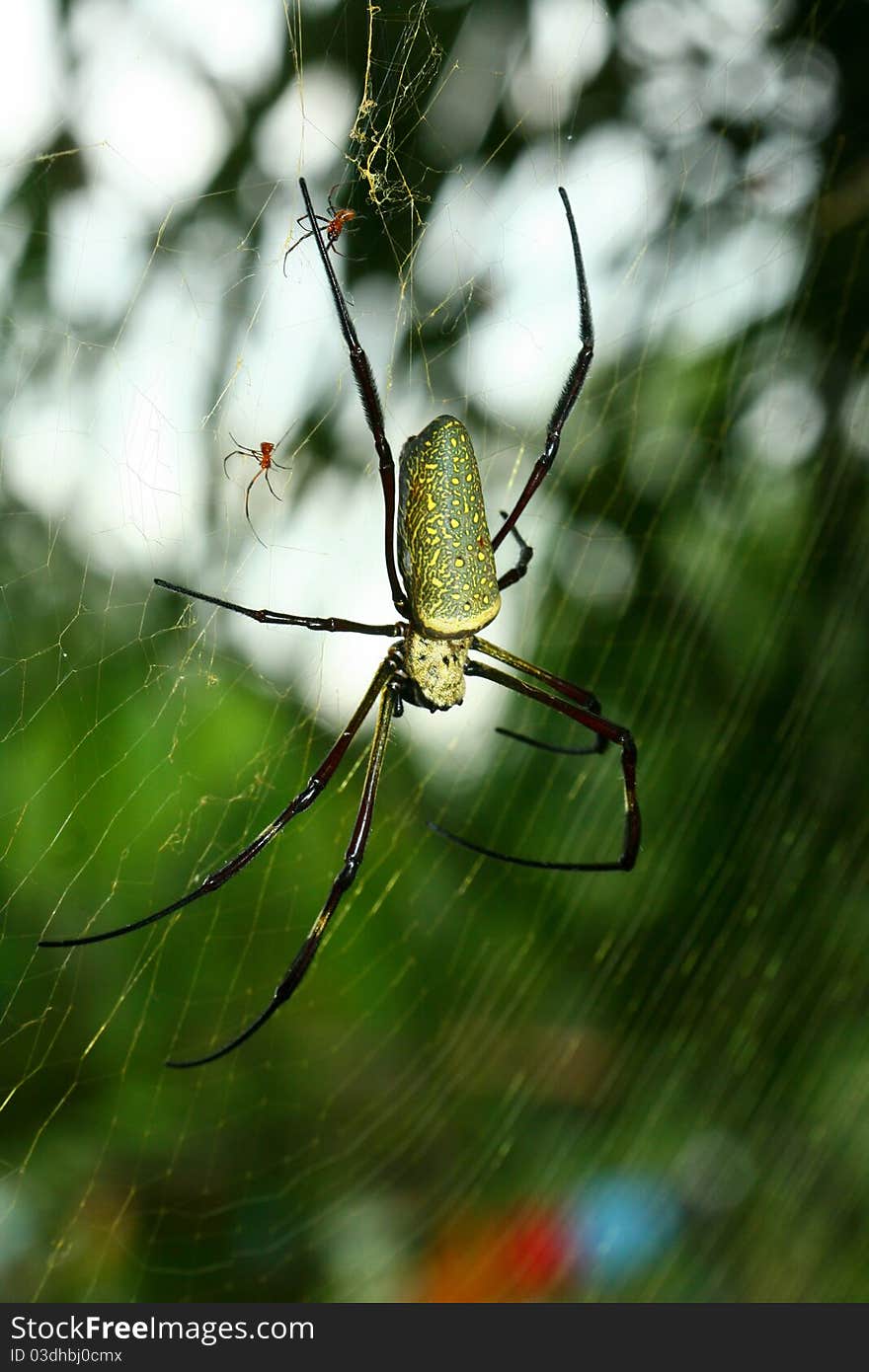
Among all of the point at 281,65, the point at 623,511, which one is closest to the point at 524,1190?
the point at 623,511

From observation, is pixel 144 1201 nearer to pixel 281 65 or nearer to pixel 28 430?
pixel 28 430

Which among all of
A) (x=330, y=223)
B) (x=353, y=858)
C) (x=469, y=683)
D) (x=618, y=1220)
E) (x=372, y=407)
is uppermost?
(x=330, y=223)

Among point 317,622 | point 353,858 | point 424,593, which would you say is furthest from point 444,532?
point 353,858

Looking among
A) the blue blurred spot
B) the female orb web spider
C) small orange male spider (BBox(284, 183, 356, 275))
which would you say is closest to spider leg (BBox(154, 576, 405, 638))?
the female orb web spider

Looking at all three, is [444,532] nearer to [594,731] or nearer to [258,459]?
[258,459]

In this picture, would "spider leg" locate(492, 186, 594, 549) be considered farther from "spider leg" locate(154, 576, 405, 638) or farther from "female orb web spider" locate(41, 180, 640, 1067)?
"spider leg" locate(154, 576, 405, 638)

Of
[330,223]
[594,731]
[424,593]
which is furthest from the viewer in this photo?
[594,731]
